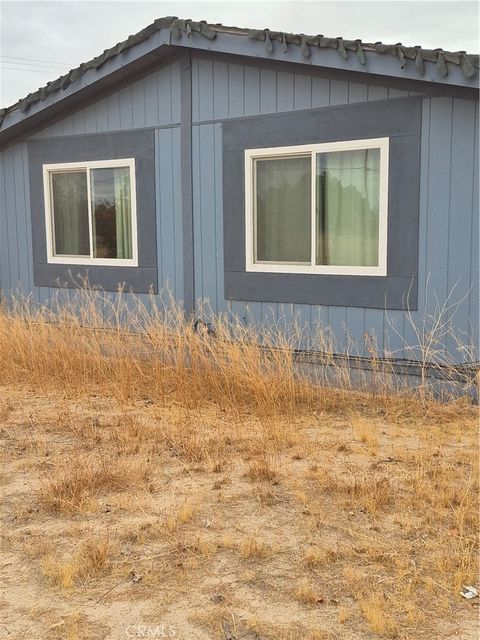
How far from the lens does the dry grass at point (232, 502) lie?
2582 millimetres

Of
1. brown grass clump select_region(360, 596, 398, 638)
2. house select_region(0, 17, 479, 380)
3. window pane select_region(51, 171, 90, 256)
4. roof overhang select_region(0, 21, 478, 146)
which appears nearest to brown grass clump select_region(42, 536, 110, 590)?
brown grass clump select_region(360, 596, 398, 638)

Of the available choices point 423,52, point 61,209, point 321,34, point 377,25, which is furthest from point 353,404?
point 377,25

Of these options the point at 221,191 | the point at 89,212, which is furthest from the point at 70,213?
the point at 221,191

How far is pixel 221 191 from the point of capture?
22.6ft

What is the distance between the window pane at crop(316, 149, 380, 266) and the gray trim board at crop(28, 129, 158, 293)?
84.3 inches

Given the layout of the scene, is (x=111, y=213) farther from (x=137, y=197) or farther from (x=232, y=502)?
(x=232, y=502)

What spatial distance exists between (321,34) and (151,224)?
2.87 m

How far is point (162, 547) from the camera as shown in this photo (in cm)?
309

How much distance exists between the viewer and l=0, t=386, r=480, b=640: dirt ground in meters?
2.53

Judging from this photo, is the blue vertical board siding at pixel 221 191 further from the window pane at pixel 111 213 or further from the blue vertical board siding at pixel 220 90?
the window pane at pixel 111 213

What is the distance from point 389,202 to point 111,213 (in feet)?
11.8

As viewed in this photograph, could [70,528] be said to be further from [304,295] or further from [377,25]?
[377,25]

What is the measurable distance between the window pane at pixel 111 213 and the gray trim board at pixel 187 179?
90cm

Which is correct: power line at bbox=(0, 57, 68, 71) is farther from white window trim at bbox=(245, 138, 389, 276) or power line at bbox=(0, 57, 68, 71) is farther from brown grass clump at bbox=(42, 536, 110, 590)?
brown grass clump at bbox=(42, 536, 110, 590)
